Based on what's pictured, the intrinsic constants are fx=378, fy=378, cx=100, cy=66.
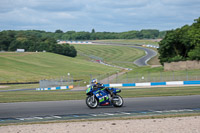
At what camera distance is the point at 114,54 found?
157250mm

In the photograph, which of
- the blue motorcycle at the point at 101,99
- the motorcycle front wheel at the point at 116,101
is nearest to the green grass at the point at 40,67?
the blue motorcycle at the point at 101,99

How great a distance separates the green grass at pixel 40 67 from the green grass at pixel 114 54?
15970 mm

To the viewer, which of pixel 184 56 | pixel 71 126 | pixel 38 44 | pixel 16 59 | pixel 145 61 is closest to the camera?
pixel 71 126

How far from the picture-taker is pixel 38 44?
5871 inches

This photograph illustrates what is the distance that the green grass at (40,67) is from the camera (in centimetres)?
9279

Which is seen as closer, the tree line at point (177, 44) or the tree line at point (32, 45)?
the tree line at point (177, 44)

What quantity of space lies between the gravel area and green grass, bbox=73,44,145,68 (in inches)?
4435

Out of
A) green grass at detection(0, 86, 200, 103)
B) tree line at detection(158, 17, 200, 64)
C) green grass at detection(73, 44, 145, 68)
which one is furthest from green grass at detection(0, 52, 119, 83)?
green grass at detection(0, 86, 200, 103)

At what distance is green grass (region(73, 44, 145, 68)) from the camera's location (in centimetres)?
13815

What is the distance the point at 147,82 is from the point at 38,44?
105140 mm

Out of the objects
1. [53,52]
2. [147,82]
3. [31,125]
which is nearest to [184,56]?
[147,82]

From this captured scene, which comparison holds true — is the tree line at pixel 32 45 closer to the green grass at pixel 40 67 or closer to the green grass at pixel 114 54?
the green grass at pixel 114 54

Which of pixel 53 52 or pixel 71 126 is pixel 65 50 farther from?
pixel 71 126

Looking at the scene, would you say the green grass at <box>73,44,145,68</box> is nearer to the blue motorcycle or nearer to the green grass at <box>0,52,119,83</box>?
the green grass at <box>0,52,119,83</box>
